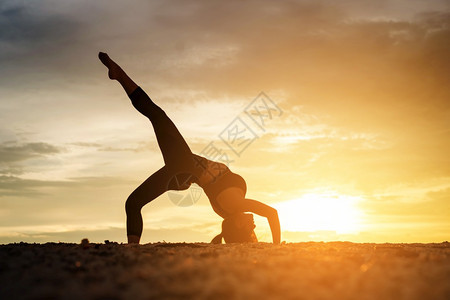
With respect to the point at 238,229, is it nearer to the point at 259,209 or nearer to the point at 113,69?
the point at 259,209

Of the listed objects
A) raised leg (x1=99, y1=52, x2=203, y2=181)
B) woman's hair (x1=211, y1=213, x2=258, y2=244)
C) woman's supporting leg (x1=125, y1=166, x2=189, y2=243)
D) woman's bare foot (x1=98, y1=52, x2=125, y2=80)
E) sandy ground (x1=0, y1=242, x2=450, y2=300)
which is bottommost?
sandy ground (x1=0, y1=242, x2=450, y2=300)

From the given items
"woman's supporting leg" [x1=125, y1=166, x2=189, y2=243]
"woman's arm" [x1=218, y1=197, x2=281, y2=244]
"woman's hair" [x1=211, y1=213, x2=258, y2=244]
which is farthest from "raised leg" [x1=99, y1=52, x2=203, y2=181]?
"woman's hair" [x1=211, y1=213, x2=258, y2=244]

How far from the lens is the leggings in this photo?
9477 millimetres

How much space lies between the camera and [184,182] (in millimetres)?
10016

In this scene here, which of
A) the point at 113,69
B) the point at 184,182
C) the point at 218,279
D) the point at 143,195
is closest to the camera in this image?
the point at 218,279

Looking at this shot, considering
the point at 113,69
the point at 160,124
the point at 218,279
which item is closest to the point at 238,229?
the point at 160,124

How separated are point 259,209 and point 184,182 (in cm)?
180

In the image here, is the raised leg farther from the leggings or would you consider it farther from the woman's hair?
the woman's hair

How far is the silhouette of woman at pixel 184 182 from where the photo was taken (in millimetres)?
9562

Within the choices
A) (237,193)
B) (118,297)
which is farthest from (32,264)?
(237,193)

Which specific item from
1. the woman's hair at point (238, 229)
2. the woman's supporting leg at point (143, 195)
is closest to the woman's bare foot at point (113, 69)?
the woman's supporting leg at point (143, 195)

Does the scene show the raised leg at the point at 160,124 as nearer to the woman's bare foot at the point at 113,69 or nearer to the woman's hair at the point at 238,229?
the woman's bare foot at the point at 113,69

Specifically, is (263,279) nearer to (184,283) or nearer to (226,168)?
(184,283)

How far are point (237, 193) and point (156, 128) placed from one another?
2374 mm
